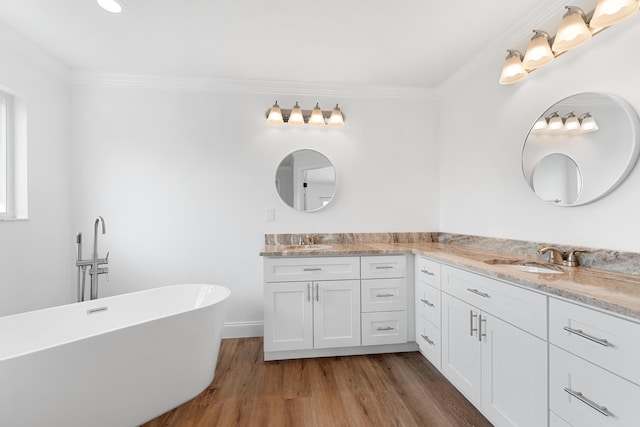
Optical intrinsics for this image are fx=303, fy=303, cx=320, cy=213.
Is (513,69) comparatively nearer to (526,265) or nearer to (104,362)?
(526,265)

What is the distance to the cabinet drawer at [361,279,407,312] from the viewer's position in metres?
2.49

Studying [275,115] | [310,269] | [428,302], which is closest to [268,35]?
[275,115]

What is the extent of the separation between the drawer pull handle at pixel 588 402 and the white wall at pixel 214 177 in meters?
2.06

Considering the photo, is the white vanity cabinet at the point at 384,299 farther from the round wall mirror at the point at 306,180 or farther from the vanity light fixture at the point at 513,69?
the vanity light fixture at the point at 513,69

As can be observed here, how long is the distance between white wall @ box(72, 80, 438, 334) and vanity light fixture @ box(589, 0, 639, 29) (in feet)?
5.81

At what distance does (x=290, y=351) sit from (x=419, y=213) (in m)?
1.84

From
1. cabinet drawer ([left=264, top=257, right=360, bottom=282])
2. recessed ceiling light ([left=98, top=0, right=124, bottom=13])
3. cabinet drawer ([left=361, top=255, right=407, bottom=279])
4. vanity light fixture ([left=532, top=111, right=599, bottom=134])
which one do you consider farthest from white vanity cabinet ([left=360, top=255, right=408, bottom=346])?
recessed ceiling light ([left=98, top=0, right=124, bottom=13])

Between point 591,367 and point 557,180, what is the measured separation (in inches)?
44.2

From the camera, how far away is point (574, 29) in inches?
60.2

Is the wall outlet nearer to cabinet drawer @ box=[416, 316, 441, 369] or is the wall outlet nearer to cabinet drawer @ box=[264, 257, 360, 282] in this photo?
cabinet drawer @ box=[264, 257, 360, 282]

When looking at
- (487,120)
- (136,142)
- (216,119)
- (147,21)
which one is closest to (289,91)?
(216,119)

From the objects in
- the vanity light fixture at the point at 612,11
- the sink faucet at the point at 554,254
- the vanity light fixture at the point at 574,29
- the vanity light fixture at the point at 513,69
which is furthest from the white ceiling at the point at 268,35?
the sink faucet at the point at 554,254

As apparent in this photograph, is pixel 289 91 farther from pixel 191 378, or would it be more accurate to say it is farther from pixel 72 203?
pixel 191 378

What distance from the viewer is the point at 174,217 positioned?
284cm
